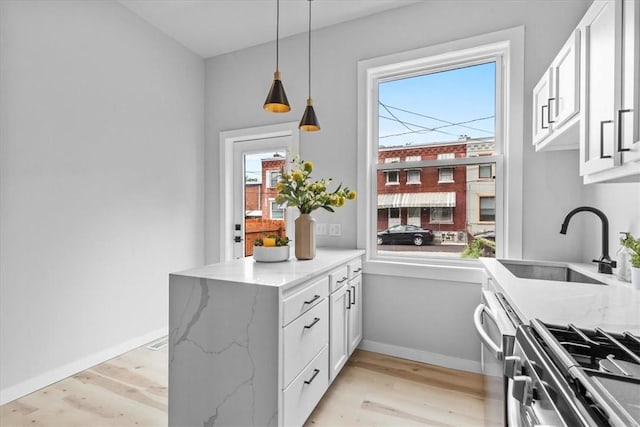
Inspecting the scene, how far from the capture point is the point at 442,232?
2.52 metres

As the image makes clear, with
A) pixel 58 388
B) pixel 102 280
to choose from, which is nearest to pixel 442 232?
pixel 102 280

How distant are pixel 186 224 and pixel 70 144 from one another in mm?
1226

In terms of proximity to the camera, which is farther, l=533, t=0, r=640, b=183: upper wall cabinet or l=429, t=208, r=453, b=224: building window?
l=429, t=208, r=453, b=224: building window

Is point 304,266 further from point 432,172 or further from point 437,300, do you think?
point 432,172

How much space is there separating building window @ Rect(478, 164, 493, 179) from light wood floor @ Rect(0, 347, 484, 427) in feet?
4.77

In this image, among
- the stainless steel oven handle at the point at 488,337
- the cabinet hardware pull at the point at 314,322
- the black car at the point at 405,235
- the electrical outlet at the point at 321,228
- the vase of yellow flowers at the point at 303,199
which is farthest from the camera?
the electrical outlet at the point at 321,228

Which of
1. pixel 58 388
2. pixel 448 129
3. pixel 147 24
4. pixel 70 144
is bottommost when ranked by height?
pixel 58 388

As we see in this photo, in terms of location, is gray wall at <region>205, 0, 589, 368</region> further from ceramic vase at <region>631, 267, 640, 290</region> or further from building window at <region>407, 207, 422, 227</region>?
ceramic vase at <region>631, 267, 640, 290</region>

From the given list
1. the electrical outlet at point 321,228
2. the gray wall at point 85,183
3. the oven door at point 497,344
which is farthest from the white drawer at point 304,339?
the gray wall at point 85,183

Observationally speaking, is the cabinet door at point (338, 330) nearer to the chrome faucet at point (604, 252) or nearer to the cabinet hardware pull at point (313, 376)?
the cabinet hardware pull at point (313, 376)

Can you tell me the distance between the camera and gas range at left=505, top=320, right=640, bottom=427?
0.53 m

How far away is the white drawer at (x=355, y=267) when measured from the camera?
228cm

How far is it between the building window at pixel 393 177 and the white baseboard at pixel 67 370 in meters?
2.53

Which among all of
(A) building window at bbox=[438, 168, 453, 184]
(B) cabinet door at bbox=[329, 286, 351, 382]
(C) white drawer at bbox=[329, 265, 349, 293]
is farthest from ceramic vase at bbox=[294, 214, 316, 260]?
(A) building window at bbox=[438, 168, 453, 184]
